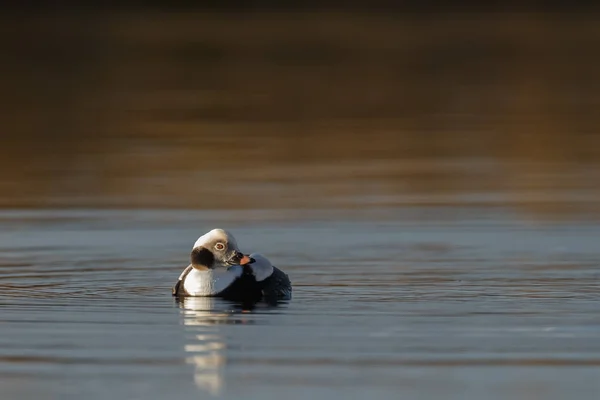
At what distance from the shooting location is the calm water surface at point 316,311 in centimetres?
958

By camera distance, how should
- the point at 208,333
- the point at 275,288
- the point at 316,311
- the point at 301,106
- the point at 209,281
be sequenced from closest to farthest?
the point at 208,333
the point at 316,311
the point at 275,288
the point at 209,281
the point at 301,106

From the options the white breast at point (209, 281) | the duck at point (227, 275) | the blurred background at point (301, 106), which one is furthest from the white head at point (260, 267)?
the blurred background at point (301, 106)

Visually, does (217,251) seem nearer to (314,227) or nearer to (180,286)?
(180,286)

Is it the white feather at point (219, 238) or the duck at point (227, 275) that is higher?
the white feather at point (219, 238)

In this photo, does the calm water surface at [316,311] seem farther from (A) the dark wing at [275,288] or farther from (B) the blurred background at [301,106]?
(B) the blurred background at [301,106]

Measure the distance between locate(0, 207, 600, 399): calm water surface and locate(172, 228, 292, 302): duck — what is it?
18cm

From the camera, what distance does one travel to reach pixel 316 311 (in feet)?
38.7

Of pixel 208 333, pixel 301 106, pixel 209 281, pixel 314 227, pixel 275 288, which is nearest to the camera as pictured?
pixel 208 333

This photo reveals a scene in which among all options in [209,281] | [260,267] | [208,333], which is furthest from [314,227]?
[208,333]

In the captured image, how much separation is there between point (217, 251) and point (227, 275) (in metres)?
0.24

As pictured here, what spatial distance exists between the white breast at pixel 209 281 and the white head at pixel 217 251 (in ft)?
0.29

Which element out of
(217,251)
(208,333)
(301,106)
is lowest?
(208,333)

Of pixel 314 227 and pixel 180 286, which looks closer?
pixel 180 286

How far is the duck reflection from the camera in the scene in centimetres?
975
